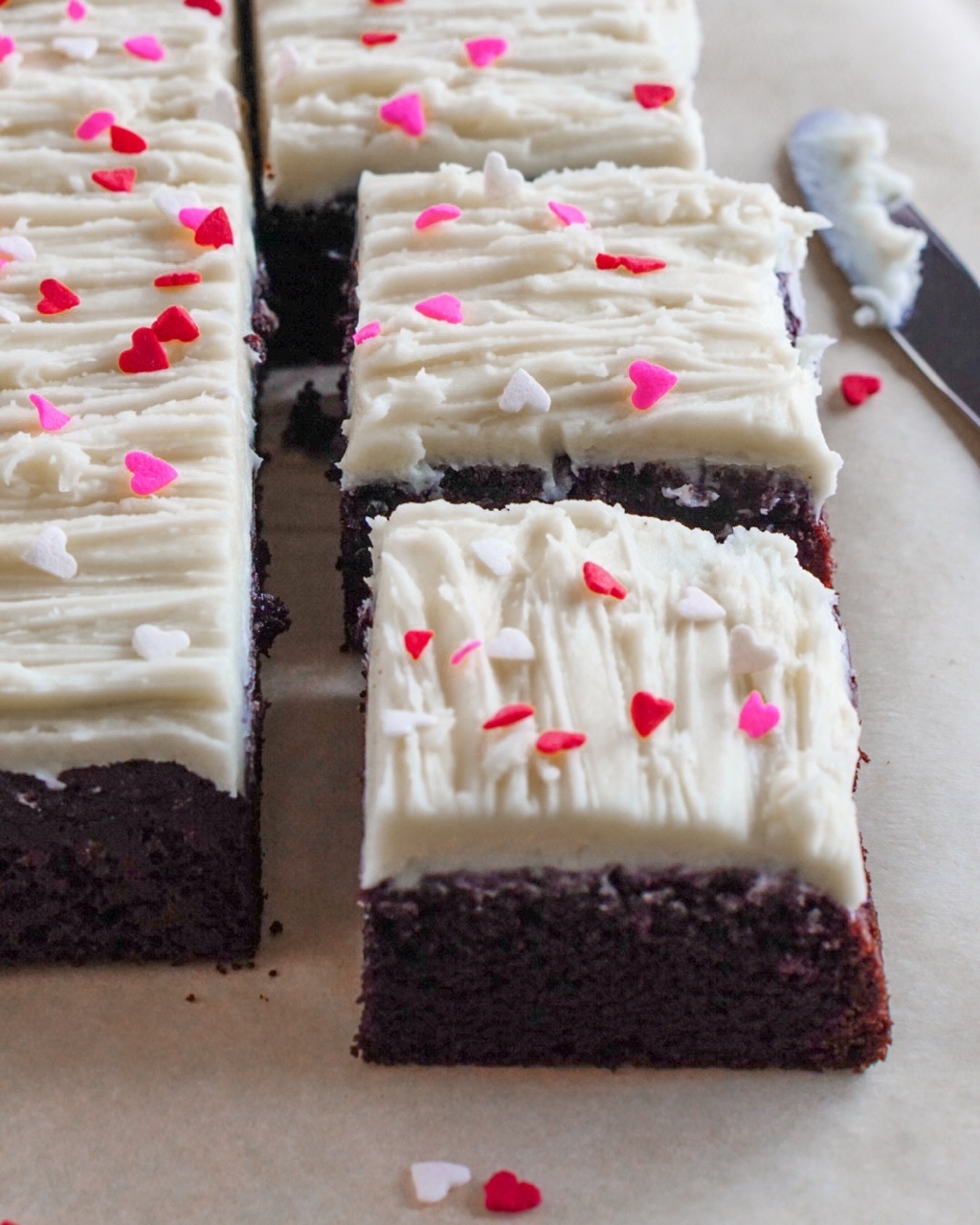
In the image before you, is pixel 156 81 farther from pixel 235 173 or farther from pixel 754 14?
pixel 754 14

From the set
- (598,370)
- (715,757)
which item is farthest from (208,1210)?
(598,370)

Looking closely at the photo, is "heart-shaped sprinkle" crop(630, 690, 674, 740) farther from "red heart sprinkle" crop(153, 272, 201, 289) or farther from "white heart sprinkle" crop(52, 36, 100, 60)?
"white heart sprinkle" crop(52, 36, 100, 60)

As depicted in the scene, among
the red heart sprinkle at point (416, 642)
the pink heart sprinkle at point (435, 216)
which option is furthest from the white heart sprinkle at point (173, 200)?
the red heart sprinkle at point (416, 642)

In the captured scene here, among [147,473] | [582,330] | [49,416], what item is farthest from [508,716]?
[49,416]

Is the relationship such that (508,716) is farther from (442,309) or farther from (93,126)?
(93,126)

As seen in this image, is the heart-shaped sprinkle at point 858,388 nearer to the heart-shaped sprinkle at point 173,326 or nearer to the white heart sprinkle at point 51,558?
the heart-shaped sprinkle at point 173,326
